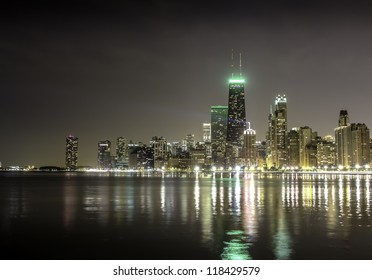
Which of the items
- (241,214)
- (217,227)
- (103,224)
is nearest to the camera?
(217,227)

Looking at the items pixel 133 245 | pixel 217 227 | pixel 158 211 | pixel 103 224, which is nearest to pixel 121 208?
pixel 158 211

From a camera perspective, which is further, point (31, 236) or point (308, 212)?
point (308, 212)

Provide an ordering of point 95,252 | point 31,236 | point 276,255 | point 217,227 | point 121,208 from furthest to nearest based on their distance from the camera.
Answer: point 121,208 → point 217,227 → point 31,236 → point 95,252 → point 276,255

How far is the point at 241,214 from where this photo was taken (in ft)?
129

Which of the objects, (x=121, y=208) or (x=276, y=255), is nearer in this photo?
(x=276, y=255)

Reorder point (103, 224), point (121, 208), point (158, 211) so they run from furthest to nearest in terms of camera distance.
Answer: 1. point (121, 208)
2. point (158, 211)
3. point (103, 224)

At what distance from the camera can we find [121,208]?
46281mm

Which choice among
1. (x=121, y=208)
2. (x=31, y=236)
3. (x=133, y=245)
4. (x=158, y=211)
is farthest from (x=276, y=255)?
(x=121, y=208)

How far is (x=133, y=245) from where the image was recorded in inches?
993

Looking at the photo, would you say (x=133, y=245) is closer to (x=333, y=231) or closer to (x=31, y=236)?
(x=31, y=236)
